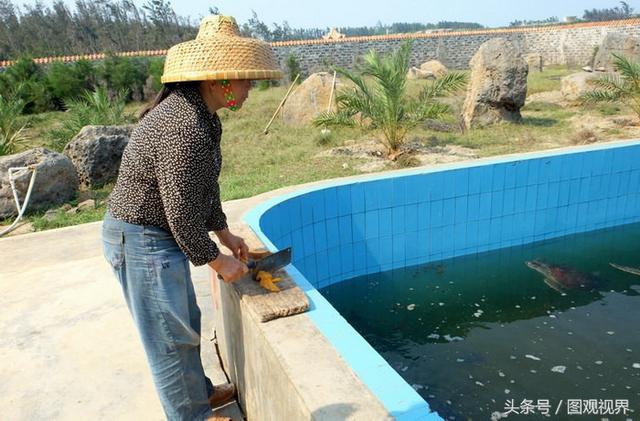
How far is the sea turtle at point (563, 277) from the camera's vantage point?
15.9 feet

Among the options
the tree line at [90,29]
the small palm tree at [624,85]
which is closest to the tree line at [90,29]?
the tree line at [90,29]

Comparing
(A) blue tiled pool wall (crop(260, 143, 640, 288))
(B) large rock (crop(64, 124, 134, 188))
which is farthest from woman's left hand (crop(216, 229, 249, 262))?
(B) large rock (crop(64, 124, 134, 188))

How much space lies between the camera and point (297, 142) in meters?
9.85

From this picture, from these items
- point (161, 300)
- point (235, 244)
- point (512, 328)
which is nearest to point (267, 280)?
point (235, 244)

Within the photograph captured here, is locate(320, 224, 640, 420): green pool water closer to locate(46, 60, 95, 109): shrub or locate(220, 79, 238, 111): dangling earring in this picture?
locate(220, 79, 238, 111): dangling earring

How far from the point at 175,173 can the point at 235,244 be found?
31.0 inches

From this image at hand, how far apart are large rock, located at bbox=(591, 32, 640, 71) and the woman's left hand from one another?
1761 cm

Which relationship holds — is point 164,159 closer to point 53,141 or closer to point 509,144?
point 509,144

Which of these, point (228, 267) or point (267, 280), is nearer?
point (228, 267)

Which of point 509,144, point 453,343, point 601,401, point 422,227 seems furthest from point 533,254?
point 509,144

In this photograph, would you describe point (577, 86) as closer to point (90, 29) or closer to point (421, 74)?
point (421, 74)

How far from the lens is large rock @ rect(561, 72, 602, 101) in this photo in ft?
40.6

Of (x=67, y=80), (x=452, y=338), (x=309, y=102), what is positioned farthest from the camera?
(x=67, y=80)

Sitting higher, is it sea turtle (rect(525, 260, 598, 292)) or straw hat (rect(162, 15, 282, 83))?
straw hat (rect(162, 15, 282, 83))
